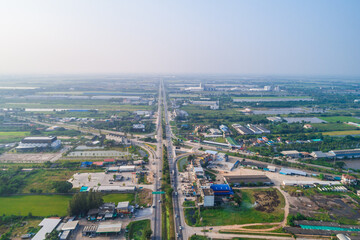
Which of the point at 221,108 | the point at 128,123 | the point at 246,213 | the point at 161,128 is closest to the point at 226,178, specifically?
the point at 246,213

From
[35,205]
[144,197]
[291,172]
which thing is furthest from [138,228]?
[291,172]

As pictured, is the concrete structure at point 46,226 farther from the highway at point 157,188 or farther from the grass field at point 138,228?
the highway at point 157,188

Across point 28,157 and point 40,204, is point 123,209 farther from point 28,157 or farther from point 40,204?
point 28,157

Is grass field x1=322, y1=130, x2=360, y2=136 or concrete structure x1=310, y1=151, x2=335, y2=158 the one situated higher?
grass field x1=322, y1=130, x2=360, y2=136

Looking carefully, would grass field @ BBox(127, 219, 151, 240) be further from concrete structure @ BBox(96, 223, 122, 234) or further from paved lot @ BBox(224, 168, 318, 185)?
paved lot @ BBox(224, 168, 318, 185)

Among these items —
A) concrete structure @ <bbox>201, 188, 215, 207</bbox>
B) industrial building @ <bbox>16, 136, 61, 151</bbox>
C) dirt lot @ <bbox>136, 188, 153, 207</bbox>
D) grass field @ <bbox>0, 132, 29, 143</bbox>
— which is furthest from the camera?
grass field @ <bbox>0, 132, 29, 143</bbox>

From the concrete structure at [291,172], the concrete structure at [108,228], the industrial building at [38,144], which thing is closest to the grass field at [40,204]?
the concrete structure at [108,228]

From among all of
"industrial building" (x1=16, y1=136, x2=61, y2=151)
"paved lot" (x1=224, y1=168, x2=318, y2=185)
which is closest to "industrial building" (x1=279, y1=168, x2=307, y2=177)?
"paved lot" (x1=224, y1=168, x2=318, y2=185)
